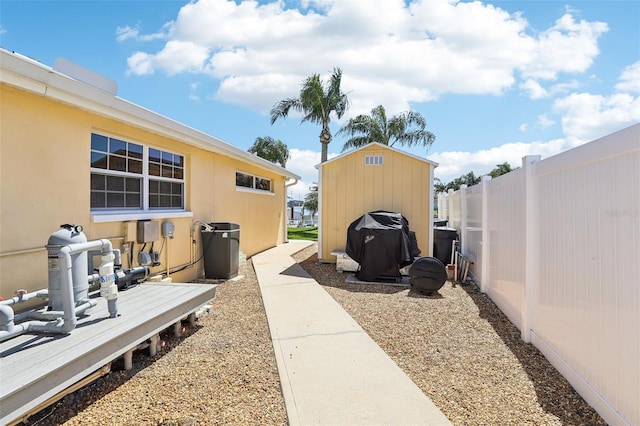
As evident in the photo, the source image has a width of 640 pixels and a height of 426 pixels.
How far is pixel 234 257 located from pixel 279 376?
494 centimetres

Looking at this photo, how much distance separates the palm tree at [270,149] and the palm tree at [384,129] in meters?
10.8

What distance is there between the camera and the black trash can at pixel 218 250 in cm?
769

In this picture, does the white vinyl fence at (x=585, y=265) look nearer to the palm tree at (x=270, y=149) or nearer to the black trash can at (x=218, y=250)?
the black trash can at (x=218, y=250)

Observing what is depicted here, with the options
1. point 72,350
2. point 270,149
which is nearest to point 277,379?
point 72,350

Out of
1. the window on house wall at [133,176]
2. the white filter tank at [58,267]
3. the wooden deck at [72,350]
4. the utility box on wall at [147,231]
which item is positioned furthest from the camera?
the utility box on wall at [147,231]

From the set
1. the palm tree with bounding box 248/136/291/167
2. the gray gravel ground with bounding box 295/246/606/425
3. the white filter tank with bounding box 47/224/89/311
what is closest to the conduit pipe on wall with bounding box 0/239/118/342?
the white filter tank with bounding box 47/224/89/311

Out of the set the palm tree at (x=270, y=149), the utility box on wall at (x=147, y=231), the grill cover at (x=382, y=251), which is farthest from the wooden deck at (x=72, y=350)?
the palm tree at (x=270, y=149)

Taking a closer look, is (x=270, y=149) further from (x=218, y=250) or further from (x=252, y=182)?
(x=218, y=250)

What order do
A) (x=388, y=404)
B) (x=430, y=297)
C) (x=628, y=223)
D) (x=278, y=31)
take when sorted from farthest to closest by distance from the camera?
(x=278, y=31) → (x=430, y=297) → (x=388, y=404) → (x=628, y=223)

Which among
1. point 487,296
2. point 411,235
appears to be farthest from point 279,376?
point 411,235

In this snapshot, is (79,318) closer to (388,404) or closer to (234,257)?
(388,404)

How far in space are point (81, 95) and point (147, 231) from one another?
2.37 metres

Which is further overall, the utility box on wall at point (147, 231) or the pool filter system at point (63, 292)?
the utility box on wall at point (147, 231)

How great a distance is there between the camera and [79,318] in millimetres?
3316
